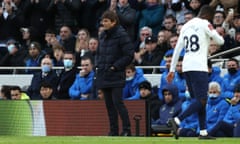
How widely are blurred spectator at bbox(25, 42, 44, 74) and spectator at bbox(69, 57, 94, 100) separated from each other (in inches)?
116

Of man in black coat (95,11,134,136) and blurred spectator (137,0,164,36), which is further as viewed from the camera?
blurred spectator (137,0,164,36)

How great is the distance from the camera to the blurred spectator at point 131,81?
20.6m

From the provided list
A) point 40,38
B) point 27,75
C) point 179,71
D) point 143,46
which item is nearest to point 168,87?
point 179,71

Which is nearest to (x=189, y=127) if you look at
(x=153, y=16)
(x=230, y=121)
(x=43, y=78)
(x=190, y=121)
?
(x=190, y=121)

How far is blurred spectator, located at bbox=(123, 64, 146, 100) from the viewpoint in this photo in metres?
20.6

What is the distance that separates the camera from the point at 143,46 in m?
22.7

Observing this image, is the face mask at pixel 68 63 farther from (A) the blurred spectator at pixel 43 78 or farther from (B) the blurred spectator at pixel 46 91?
(B) the blurred spectator at pixel 46 91

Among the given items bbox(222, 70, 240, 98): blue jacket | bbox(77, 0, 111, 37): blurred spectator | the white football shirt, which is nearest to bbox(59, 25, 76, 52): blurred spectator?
bbox(77, 0, 111, 37): blurred spectator

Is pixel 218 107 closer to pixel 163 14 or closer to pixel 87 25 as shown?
pixel 163 14

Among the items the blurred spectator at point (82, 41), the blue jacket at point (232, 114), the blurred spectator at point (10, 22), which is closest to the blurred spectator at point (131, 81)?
the blurred spectator at point (82, 41)

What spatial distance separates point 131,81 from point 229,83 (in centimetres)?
231

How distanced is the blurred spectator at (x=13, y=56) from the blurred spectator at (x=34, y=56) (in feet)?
1.91

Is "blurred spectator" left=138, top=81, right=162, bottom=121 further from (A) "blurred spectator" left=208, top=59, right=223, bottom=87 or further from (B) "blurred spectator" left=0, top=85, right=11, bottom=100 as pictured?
(B) "blurred spectator" left=0, top=85, right=11, bottom=100

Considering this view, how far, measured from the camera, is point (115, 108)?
17.9 metres
